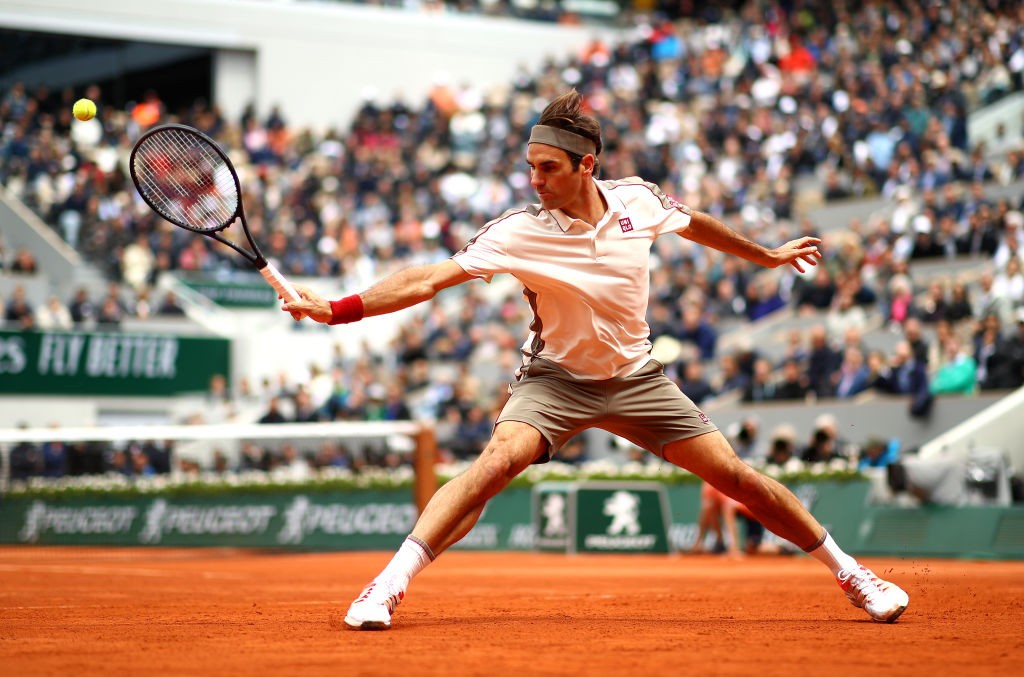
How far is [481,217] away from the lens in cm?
3294

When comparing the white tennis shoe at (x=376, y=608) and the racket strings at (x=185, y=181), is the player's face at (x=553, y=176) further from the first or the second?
the white tennis shoe at (x=376, y=608)

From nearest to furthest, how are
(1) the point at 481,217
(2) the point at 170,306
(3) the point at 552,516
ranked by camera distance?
(3) the point at 552,516 → (2) the point at 170,306 → (1) the point at 481,217

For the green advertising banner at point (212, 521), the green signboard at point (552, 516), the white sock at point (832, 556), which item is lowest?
the green advertising banner at point (212, 521)

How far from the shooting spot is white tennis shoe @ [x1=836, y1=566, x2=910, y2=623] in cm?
668

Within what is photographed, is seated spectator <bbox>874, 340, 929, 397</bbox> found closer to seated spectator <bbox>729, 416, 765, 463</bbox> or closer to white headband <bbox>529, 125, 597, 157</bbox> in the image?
seated spectator <bbox>729, 416, 765, 463</bbox>

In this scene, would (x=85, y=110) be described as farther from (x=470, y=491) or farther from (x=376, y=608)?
(x=376, y=608)

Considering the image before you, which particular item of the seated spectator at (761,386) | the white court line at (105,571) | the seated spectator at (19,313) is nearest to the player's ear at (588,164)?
the white court line at (105,571)

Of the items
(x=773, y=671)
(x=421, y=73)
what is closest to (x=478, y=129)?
(x=421, y=73)

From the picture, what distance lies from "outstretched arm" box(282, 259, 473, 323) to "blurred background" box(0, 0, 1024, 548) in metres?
11.0

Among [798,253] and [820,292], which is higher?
[798,253]

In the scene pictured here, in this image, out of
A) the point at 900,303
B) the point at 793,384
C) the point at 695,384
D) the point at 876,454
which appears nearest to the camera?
the point at 876,454

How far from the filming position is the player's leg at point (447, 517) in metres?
6.22

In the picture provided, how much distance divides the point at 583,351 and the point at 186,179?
93.4 inches

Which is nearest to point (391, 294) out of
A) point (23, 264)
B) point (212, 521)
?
point (212, 521)
